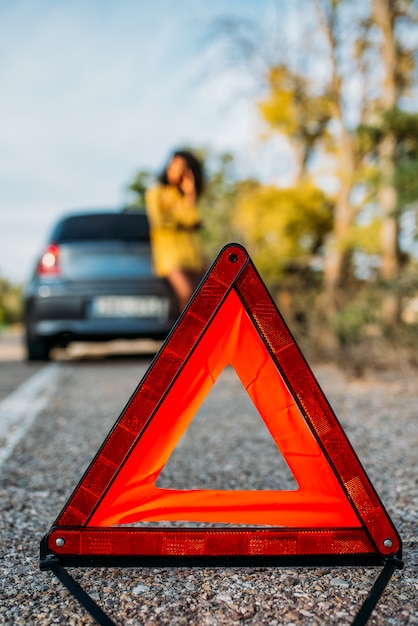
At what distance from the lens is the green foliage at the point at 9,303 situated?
40.3 metres

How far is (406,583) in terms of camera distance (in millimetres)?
1826

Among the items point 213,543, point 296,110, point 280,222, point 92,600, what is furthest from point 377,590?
point 280,222

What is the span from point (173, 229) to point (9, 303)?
136 ft

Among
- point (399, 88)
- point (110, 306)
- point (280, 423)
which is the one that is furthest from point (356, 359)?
point (399, 88)

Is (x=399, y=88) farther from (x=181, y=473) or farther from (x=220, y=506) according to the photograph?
(x=220, y=506)

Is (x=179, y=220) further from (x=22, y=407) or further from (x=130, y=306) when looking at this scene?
(x=22, y=407)

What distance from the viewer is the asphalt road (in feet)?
5.53

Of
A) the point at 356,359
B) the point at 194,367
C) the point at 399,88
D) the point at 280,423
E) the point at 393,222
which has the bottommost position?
the point at 356,359

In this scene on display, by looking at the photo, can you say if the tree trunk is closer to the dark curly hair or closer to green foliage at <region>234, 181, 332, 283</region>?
the dark curly hair

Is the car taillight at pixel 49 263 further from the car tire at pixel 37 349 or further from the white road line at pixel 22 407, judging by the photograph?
the white road line at pixel 22 407

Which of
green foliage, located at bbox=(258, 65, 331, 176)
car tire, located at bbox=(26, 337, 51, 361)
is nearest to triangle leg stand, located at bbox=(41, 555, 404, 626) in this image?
car tire, located at bbox=(26, 337, 51, 361)

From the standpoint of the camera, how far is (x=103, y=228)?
308 inches

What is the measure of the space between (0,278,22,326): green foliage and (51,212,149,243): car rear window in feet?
102

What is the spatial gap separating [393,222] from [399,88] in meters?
2.60
